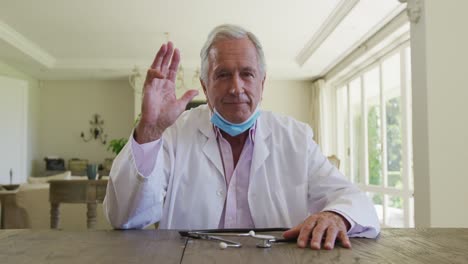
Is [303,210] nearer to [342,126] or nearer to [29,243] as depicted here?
[29,243]

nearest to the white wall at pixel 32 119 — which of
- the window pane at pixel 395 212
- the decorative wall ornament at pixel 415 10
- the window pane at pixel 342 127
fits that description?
the window pane at pixel 342 127

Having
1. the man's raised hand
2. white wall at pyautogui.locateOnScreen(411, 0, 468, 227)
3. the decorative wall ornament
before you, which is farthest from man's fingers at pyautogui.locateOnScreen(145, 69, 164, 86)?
the decorative wall ornament

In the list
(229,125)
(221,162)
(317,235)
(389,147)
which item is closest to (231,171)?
(221,162)

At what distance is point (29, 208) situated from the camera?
14.3 ft

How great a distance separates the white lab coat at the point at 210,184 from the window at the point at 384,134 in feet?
14.2

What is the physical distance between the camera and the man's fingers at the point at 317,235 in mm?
943

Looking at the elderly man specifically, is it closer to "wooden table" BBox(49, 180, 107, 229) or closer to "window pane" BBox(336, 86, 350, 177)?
"wooden table" BBox(49, 180, 107, 229)

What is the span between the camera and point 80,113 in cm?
966

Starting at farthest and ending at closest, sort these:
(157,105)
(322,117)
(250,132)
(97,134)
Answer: (97,134) < (322,117) < (250,132) < (157,105)

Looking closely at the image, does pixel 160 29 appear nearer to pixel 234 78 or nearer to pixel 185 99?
pixel 234 78

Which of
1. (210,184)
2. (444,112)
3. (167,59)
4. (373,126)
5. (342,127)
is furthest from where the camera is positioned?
(342,127)

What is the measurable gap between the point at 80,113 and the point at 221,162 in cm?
868

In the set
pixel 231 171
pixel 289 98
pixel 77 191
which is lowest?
pixel 77 191

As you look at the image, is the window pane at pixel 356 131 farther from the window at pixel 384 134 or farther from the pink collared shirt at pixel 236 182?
the pink collared shirt at pixel 236 182
